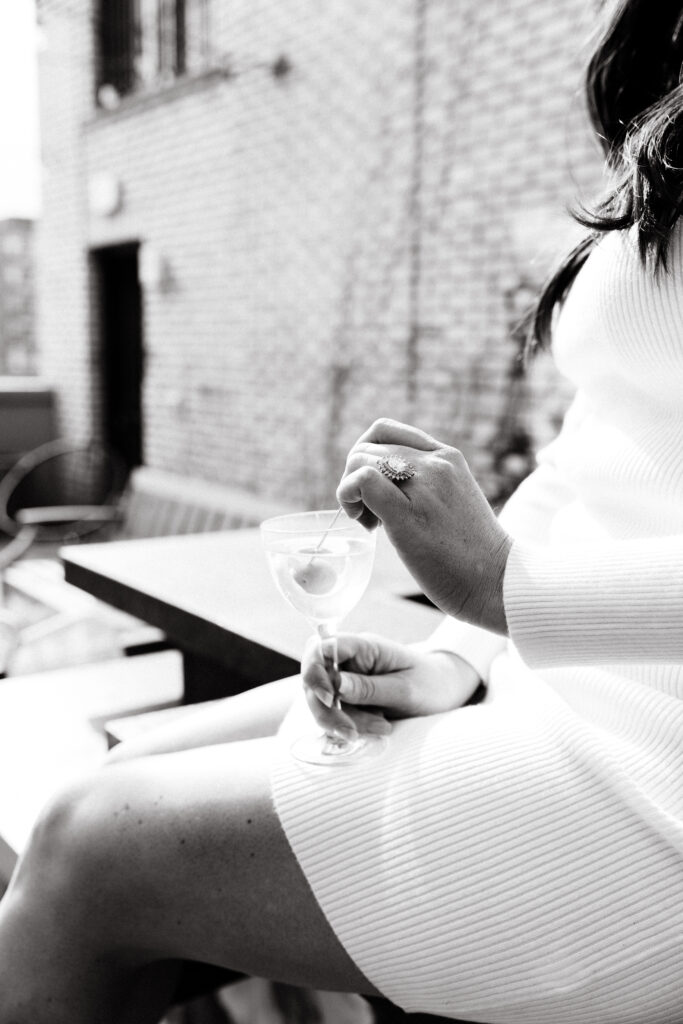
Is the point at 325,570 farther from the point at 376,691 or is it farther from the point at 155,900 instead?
the point at 155,900

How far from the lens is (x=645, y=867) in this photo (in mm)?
806

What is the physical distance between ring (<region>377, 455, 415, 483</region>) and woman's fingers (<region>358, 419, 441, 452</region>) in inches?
1.5

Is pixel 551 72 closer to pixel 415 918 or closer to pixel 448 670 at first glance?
pixel 448 670

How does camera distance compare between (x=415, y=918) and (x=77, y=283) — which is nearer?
(x=415, y=918)

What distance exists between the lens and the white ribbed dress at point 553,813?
80 cm

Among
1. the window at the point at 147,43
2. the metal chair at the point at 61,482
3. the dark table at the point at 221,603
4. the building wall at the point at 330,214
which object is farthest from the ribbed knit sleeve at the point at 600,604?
the metal chair at the point at 61,482

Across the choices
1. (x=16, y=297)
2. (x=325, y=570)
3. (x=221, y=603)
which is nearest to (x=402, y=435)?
(x=325, y=570)

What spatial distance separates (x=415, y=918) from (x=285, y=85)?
5501mm

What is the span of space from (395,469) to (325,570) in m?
0.18

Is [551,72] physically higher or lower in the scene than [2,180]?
lower

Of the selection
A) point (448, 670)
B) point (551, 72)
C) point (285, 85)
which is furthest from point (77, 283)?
point (448, 670)

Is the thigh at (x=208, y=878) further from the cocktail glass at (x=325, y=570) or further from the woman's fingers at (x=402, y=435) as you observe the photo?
the woman's fingers at (x=402, y=435)

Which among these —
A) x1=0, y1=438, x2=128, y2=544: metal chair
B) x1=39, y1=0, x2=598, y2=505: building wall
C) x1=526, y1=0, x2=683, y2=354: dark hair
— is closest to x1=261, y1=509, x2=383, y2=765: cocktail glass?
x1=526, y1=0, x2=683, y2=354: dark hair

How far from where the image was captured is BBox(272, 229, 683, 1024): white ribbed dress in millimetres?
802
